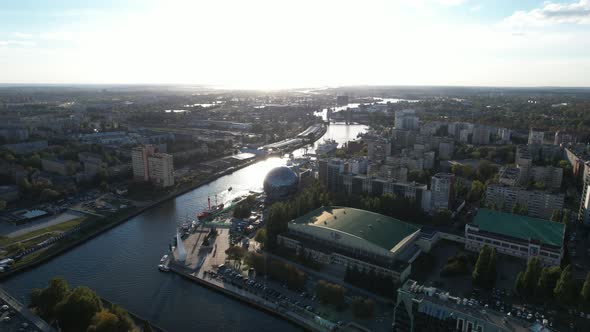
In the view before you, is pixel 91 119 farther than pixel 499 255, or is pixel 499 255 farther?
pixel 91 119

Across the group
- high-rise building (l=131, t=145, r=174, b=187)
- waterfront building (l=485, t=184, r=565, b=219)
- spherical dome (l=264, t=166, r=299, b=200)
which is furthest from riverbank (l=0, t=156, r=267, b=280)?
waterfront building (l=485, t=184, r=565, b=219)

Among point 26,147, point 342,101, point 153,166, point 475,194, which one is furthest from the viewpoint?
point 342,101

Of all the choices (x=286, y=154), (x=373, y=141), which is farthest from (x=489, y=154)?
(x=286, y=154)

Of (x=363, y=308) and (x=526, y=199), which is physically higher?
(x=526, y=199)

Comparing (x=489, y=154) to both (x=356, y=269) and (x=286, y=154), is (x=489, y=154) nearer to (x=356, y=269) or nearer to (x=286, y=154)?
(x=286, y=154)

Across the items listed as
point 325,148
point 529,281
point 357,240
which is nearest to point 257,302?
point 357,240

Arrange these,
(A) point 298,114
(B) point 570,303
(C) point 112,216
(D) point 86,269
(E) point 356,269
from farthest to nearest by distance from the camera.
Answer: (A) point 298,114 → (C) point 112,216 → (D) point 86,269 → (E) point 356,269 → (B) point 570,303

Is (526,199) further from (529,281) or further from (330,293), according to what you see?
(330,293)

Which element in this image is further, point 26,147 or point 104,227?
point 26,147
